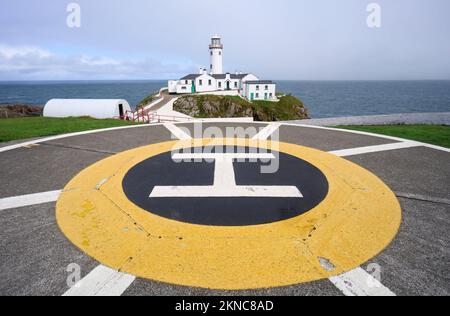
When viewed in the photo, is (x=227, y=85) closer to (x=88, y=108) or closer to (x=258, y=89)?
(x=258, y=89)

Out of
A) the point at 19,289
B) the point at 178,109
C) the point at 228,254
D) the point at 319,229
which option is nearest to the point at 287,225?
the point at 319,229

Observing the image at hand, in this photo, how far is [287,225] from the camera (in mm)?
4477

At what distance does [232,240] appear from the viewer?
4.08m

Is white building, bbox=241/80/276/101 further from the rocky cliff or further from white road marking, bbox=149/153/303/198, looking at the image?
white road marking, bbox=149/153/303/198

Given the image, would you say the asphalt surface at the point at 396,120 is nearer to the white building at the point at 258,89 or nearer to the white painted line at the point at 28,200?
the white painted line at the point at 28,200

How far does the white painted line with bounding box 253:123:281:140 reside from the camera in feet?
35.4

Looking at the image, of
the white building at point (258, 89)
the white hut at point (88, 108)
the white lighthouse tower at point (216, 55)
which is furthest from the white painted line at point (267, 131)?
the white lighthouse tower at point (216, 55)

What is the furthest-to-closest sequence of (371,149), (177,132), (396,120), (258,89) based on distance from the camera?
1. (258,89)
2. (396,120)
3. (177,132)
4. (371,149)

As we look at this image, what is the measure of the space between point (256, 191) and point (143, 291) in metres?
3.28

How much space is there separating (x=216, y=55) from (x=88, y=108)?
5458 centimetres

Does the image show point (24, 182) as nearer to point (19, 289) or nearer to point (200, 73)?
point (19, 289)

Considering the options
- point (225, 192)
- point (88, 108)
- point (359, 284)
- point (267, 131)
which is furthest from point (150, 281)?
point (88, 108)

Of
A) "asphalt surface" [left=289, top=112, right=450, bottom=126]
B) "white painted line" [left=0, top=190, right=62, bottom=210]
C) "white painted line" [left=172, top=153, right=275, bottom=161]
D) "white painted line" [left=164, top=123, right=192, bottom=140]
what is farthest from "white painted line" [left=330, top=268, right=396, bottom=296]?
"asphalt surface" [left=289, top=112, right=450, bottom=126]

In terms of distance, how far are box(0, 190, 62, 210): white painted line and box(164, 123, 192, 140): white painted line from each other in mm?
5721
